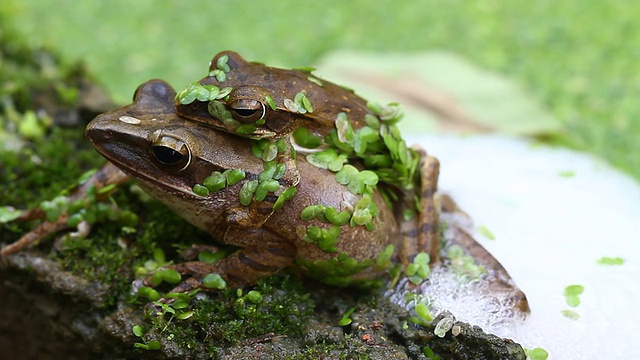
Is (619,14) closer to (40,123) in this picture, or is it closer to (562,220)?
(562,220)

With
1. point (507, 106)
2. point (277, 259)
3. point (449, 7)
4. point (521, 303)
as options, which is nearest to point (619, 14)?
point (449, 7)

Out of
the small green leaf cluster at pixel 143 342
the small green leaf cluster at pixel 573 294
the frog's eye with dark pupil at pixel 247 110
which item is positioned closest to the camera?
the frog's eye with dark pupil at pixel 247 110

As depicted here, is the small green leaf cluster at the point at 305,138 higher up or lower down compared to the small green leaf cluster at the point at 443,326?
higher up

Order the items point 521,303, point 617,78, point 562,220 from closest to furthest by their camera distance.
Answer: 1. point 521,303
2. point 562,220
3. point 617,78

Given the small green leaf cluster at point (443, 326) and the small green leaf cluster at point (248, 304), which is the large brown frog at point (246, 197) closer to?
the small green leaf cluster at point (248, 304)

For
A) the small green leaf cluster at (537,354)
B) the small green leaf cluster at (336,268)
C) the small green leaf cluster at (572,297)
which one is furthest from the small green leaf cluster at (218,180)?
the small green leaf cluster at (572,297)

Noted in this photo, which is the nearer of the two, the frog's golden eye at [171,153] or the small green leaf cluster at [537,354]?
the frog's golden eye at [171,153]

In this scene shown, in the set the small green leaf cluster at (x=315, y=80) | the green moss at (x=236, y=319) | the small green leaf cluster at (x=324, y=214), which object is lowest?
the green moss at (x=236, y=319)
